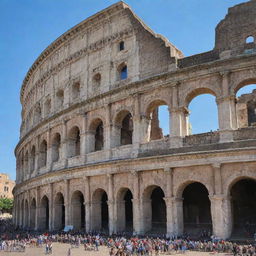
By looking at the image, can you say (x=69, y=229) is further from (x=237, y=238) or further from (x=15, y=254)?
(x=237, y=238)

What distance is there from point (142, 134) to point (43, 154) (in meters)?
11.9

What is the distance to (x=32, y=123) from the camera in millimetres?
31812

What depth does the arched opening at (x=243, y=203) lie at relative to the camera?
61.7ft

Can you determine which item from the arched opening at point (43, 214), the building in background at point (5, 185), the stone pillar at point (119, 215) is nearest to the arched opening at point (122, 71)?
the stone pillar at point (119, 215)

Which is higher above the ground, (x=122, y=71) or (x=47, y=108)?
(x=122, y=71)

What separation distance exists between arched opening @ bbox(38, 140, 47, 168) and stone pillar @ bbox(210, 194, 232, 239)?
16.4m

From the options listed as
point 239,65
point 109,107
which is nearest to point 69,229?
point 109,107

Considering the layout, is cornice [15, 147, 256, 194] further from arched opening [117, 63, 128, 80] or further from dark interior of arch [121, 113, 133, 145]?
Result: arched opening [117, 63, 128, 80]

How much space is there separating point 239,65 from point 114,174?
29.8 feet

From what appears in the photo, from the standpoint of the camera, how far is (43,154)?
28.6 m

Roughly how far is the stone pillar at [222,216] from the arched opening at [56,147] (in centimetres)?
1385

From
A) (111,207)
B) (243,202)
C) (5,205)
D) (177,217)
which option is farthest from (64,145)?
(5,205)

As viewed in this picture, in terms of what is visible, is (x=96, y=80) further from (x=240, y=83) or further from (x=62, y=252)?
(x=62, y=252)

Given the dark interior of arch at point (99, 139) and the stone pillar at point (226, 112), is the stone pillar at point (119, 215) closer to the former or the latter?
the dark interior of arch at point (99, 139)
